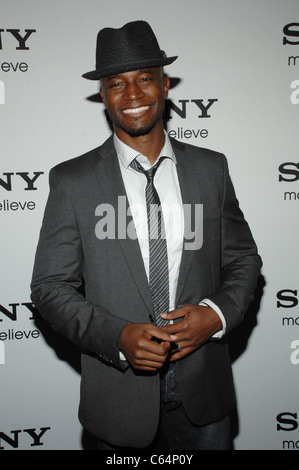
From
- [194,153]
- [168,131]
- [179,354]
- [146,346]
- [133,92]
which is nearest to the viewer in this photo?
[146,346]

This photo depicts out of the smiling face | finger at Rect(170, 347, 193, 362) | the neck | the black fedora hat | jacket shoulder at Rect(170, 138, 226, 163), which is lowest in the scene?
finger at Rect(170, 347, 193, 362)

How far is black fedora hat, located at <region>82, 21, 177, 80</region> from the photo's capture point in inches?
52.1

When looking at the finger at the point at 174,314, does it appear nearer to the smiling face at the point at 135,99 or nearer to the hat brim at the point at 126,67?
the smiling face at the point at 135,99

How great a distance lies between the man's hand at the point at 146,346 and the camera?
114cm

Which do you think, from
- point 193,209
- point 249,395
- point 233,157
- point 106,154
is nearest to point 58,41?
point 106,154

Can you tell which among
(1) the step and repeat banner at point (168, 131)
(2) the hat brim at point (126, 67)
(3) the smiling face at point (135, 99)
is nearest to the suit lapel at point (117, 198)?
(3) the smiling face at point (135, 99)

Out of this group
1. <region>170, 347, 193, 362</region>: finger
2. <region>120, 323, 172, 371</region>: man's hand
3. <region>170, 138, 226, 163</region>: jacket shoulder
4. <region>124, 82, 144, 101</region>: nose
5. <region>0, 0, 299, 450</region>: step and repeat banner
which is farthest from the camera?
<region>0, 0, 299, 450</region>: step and repeat banner

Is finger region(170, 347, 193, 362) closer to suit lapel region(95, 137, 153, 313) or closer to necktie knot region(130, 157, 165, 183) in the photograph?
suit lapel region(95, 137, 153, 313)

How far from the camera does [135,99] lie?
4.42 ft

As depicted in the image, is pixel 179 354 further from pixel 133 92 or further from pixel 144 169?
pixel 133 92

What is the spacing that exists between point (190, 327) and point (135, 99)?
2.42 feet

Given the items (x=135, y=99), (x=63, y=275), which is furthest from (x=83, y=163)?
(x=63, y=275)

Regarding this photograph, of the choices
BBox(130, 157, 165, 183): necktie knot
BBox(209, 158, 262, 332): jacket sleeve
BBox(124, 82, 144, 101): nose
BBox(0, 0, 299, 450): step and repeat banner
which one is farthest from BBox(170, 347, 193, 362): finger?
BBox(0, 0, 299, 450): step and repeat banner

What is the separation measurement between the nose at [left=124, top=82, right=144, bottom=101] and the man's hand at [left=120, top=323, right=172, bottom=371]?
720 mm
